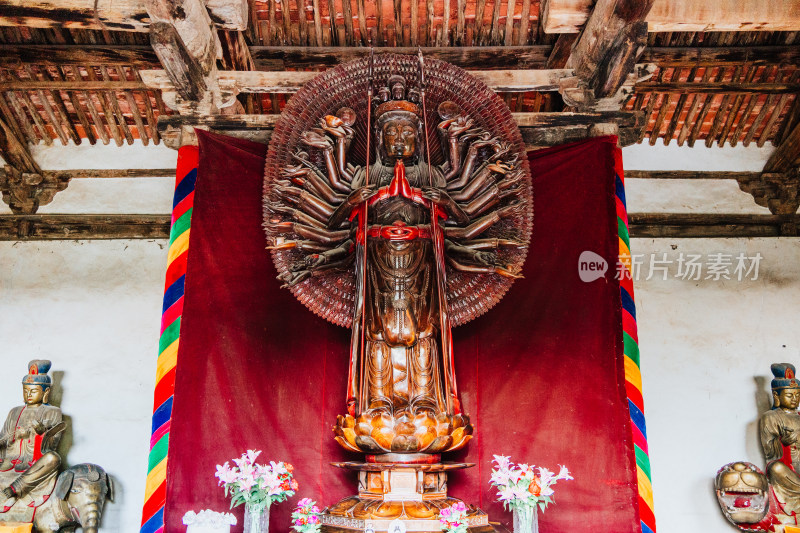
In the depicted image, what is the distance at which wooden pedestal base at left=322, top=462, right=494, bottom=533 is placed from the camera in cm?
293

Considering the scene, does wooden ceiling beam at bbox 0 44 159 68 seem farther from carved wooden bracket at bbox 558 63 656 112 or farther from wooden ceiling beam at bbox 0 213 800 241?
carved wooden bracket at bbox 558 63 656 112

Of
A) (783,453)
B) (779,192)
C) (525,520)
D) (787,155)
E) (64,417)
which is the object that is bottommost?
(525,520)

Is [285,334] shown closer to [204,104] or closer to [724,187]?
[204,104]

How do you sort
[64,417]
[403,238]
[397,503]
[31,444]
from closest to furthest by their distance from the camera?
[397,503] < [403,238] < [31,444] < [64,417]

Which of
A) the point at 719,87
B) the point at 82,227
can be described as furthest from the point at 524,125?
the point at 82,227

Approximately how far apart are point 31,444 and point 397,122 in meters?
2.62

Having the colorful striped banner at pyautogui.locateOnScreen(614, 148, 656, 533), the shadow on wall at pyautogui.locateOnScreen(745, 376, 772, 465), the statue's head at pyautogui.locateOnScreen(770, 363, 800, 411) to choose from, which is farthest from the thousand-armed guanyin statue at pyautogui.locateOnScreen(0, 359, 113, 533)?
the statue's head at pyautogui.locateOnScreen(770, 363, 800, 411)

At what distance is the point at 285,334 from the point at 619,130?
2.14 metres

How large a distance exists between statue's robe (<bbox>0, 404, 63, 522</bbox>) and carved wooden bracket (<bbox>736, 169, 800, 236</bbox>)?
14.7 ft

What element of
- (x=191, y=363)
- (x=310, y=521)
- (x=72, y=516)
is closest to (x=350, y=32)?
(x=191, y=363)

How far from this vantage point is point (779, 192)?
4.83 metres

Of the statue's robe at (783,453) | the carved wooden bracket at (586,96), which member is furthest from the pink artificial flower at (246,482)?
the statue's robe at (783,453)

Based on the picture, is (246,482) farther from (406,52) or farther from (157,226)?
(406,52)

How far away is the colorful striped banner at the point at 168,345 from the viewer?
332cm
